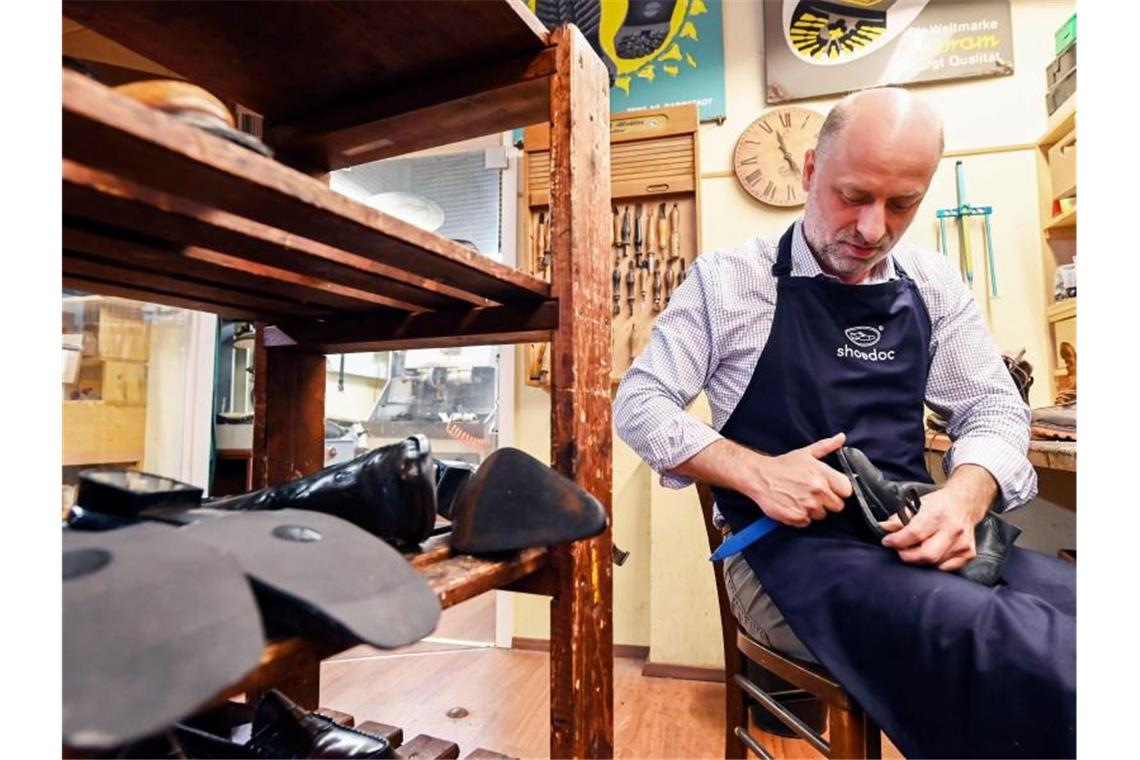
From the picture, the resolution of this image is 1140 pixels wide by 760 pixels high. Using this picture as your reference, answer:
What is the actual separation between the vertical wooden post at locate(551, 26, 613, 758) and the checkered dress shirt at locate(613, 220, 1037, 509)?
10.0 inches

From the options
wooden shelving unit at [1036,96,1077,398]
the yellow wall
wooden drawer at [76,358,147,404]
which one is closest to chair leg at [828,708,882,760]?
the yellow wall

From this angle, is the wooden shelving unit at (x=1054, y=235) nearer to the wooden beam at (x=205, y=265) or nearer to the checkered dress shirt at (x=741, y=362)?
the checkered dress shirt at (x=741, y=362)

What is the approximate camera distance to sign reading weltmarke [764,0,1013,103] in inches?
90.2

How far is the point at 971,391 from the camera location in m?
1.12

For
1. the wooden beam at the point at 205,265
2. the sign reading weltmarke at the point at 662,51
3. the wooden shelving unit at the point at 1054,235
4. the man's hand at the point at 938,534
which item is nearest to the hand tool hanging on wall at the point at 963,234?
the wooden shelving unit at the point at 1054,235

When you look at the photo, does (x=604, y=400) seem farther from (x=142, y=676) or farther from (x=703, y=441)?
(x=142, y=676)

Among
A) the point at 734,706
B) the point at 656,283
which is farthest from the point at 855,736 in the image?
the point at 656,283

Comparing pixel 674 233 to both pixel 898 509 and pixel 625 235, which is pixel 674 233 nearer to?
pixel 625 235

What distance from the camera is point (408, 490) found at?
0.59m

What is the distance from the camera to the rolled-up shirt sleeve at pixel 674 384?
102 centimetres

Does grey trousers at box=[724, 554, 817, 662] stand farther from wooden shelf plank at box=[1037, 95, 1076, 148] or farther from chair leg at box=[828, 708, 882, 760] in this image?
wooden shelf plank at box=[1037, 95, 1076, 148]

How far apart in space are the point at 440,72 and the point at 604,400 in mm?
468

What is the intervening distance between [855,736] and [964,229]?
204 cm
